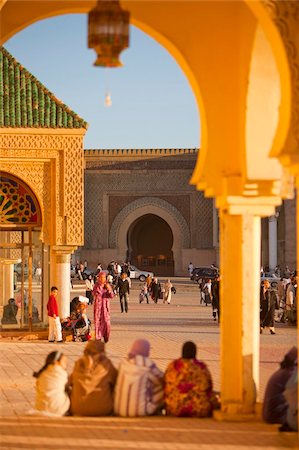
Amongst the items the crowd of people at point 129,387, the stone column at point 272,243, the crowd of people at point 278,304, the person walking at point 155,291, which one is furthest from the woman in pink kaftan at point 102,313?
the stone column at point 272,243

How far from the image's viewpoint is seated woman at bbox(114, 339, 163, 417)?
8453 mm

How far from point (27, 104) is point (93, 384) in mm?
10115

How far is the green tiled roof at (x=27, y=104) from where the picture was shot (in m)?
18.0

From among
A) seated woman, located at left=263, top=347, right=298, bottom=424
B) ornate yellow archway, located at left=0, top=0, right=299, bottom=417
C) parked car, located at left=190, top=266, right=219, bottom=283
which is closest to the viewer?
seated woman, located at left=263, top=347, right=298, bottom=424

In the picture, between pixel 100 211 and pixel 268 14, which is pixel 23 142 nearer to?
pixel 268 14

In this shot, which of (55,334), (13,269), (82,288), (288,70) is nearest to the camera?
(288,70)

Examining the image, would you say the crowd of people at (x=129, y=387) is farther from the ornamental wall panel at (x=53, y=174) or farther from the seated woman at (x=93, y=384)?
the ornamental wall panel at (x=53, y=174)

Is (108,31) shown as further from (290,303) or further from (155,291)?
(155,291)

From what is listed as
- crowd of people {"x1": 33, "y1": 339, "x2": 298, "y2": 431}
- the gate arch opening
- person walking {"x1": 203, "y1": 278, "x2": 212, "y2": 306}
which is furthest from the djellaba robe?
the gate arch opening

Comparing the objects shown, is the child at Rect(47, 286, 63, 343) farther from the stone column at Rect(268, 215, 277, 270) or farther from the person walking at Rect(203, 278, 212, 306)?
the stone column at Rect(268, 215, 277, 270)

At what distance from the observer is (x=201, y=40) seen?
8367 millimetres

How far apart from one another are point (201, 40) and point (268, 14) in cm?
154

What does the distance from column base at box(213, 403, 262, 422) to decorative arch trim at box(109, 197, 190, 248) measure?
37651 mm

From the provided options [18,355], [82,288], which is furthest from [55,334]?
[82,288]
